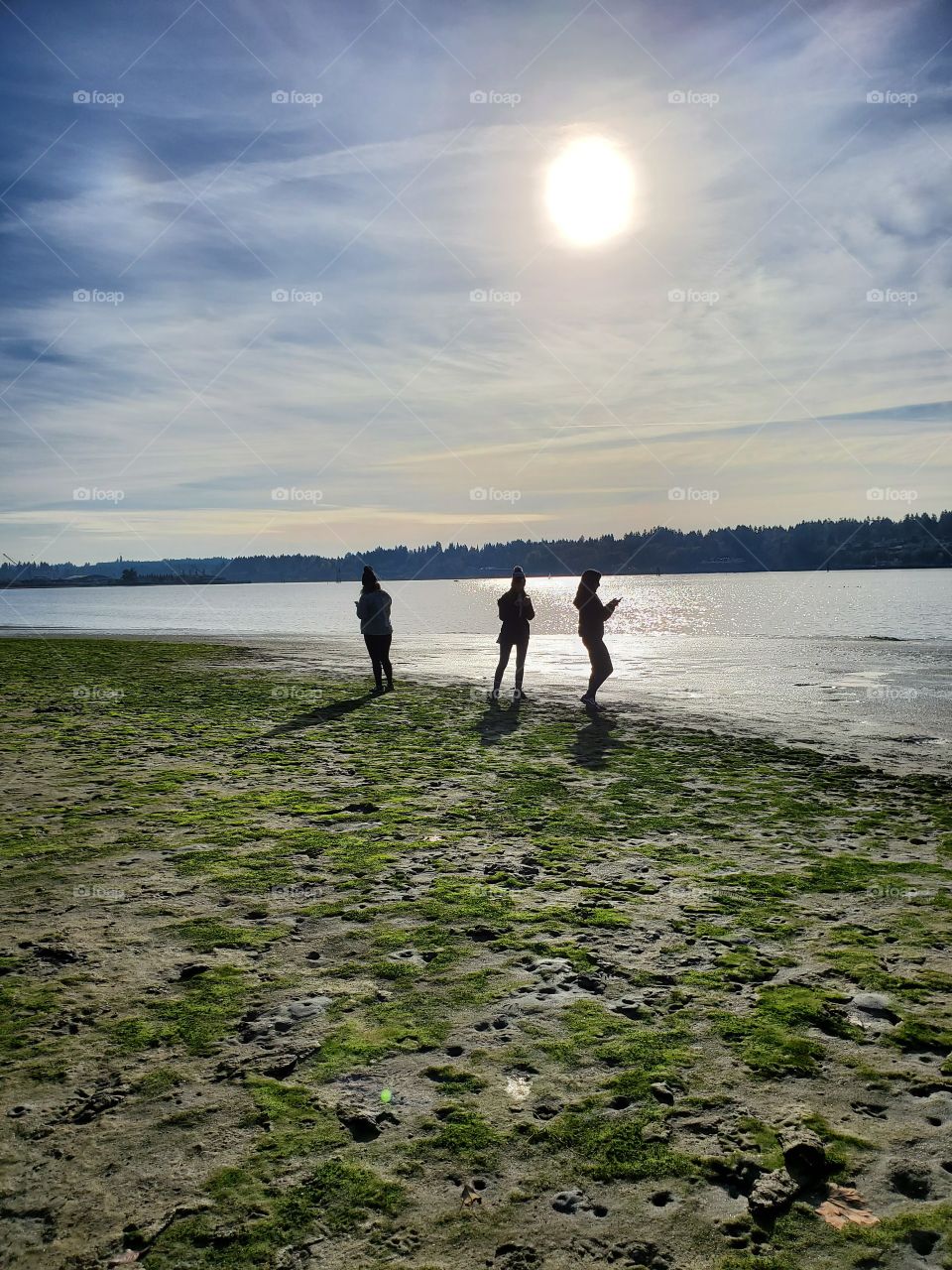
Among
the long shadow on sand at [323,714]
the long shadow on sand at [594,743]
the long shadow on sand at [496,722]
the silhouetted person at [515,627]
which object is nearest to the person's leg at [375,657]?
the long shadow on sand at [323,714]

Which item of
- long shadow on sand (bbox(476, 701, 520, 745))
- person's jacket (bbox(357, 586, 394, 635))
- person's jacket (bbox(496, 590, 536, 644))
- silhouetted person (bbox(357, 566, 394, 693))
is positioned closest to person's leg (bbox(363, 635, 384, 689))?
silhouetted person (bbox(357, 566, 394, 693))

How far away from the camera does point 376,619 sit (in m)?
18.8

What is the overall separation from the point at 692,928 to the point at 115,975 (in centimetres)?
388

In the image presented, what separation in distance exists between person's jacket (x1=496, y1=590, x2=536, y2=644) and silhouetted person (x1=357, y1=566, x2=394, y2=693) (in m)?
2.72

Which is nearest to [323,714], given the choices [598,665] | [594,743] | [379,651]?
[379,651]

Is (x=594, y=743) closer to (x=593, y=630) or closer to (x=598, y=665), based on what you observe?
(x=598, y=665)

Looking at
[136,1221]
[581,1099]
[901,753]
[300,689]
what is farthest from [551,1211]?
[300,689]

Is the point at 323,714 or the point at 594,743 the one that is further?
the point at 323,714

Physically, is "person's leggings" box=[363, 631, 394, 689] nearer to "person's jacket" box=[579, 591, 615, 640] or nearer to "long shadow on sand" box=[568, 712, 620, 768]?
"person's jacket" box=[579, 591, 615, 640]

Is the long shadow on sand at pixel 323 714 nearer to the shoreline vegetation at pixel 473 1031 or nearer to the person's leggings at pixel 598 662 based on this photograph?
the shoreline vegetation at pixel 473 1031

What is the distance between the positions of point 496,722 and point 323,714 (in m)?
3.52

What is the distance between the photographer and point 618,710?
17188 millimetres

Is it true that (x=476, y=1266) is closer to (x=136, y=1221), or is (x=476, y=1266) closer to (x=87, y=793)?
(x=136, y=1221)

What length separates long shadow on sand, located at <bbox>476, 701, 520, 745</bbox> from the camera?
13.6 m
